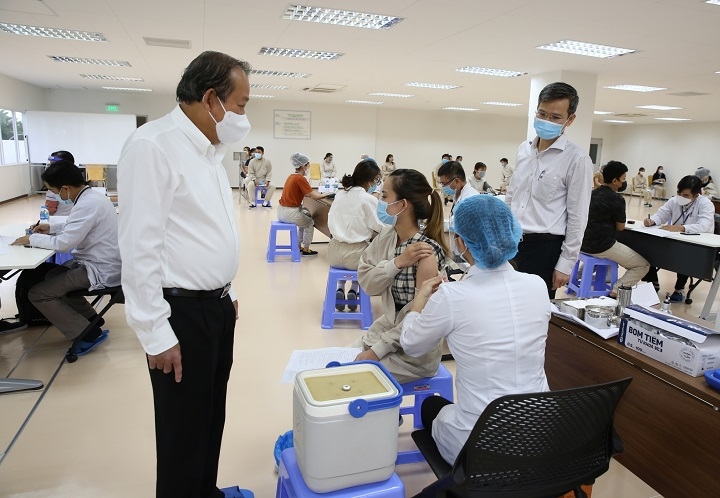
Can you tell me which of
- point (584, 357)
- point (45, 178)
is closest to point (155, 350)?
point (584, 357)

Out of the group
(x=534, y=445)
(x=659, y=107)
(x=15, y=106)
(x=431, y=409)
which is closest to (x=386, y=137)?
(x=659, y=107)

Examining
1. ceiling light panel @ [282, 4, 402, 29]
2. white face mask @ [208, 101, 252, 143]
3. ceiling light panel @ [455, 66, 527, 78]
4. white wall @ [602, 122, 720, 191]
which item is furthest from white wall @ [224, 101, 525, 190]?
white face mask @ [208, 101, 252, 143]

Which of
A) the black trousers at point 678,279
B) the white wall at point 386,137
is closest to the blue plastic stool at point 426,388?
the black trousers at point 678,279

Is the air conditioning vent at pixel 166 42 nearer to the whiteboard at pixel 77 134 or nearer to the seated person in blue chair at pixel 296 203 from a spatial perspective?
the seated person in blue chair at pixel 296 203

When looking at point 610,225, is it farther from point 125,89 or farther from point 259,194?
point 125,89

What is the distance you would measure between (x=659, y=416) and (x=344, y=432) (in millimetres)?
1331

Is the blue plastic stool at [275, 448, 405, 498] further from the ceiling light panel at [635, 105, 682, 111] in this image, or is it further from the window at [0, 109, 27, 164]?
the ceiling light panel at [635, 105, 682, 111]

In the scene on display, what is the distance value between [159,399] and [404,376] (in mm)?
945

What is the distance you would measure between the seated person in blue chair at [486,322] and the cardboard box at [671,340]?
2.11ft

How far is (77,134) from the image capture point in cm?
1230

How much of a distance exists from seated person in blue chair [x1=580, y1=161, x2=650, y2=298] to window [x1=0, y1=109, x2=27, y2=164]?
1181 centimetres

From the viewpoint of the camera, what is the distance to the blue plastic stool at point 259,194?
11000 millimetres

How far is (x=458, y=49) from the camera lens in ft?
20.7

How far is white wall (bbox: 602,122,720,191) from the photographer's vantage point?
52.4ft
